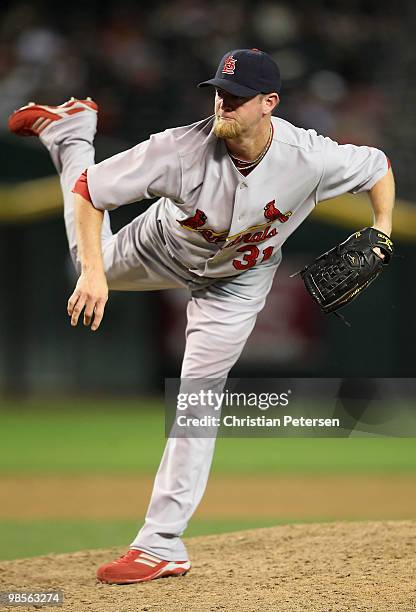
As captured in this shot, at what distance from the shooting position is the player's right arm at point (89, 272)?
3098 millimetres

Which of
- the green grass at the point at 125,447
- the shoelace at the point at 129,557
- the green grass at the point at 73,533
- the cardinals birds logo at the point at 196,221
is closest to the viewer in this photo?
the cardinals birds logo at the point at 196,221

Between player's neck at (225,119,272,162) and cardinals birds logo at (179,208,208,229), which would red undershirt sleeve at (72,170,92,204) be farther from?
player's neck at (225,119,272,162)

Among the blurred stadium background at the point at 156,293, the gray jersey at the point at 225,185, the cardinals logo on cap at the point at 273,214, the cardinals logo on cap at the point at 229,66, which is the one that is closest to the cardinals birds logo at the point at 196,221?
the gray jersey at the point at 225,185

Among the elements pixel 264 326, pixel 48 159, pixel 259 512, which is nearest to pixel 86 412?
pixel 264 326

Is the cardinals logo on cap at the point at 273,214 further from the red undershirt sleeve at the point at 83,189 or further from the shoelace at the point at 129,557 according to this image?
the shoelace at the point at 129,557

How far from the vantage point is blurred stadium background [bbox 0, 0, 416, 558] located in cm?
718

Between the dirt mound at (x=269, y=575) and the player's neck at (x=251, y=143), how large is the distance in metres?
1.47

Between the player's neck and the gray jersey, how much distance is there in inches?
1.3

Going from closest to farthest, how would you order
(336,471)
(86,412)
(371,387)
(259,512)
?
1. (371,387)
2. (259,512)
3. (336,471)
4. (86,412)

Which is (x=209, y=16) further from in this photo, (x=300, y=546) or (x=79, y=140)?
(x=300, y=546)

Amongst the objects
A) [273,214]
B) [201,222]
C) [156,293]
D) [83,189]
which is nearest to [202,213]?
[201,222]

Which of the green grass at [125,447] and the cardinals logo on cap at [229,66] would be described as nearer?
the cardinals logo on cap at [229,66]

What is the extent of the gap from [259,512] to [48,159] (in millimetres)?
4866

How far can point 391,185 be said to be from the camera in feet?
12.3
